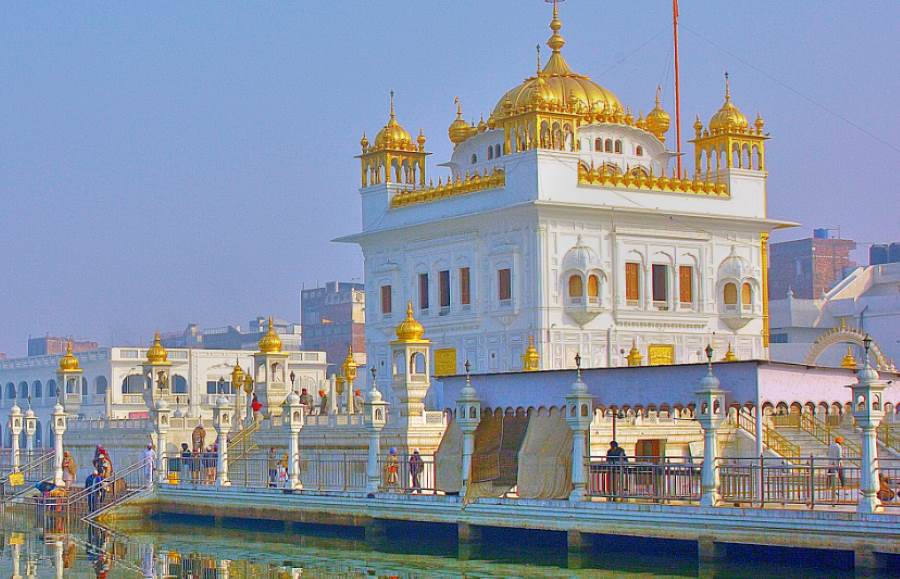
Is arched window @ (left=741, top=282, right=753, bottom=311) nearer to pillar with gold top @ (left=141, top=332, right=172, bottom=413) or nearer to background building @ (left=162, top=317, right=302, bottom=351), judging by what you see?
pillar with gold top @ (left=141, top=332, right=172, bottom=413)

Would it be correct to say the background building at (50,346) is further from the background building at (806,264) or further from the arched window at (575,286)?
the arched window at (575,286)

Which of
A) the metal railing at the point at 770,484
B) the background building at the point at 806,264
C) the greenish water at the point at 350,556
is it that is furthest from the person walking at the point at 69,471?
the background building at the point at 806,264

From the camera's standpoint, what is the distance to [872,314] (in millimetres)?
63375

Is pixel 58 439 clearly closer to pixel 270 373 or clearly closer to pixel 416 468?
pixel 270 373

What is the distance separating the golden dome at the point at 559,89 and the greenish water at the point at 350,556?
1535 cm

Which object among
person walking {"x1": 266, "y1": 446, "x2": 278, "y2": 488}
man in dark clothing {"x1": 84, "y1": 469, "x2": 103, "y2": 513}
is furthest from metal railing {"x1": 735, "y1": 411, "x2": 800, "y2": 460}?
man in dark clothing {"x1": 84, "y1": 469, "x2": 103, "y2": 513}

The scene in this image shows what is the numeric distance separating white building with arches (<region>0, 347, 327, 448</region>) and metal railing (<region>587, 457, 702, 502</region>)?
143 feet

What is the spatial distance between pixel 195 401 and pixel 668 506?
5056 centimetres

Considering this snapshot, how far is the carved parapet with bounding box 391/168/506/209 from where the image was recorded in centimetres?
4169

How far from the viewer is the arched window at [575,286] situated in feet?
133

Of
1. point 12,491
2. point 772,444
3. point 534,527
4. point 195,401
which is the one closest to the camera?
point 534,527

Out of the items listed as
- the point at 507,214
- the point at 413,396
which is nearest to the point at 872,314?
the point at 507,214

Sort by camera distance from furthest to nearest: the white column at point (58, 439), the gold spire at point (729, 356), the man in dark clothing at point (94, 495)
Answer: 1. the gold spire at point (729, 356)
2. the white column at point (58, 439)
3. the man in dark clothing at point (94, 495)

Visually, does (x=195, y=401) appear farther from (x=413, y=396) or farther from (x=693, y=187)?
(x=413, y=396)
